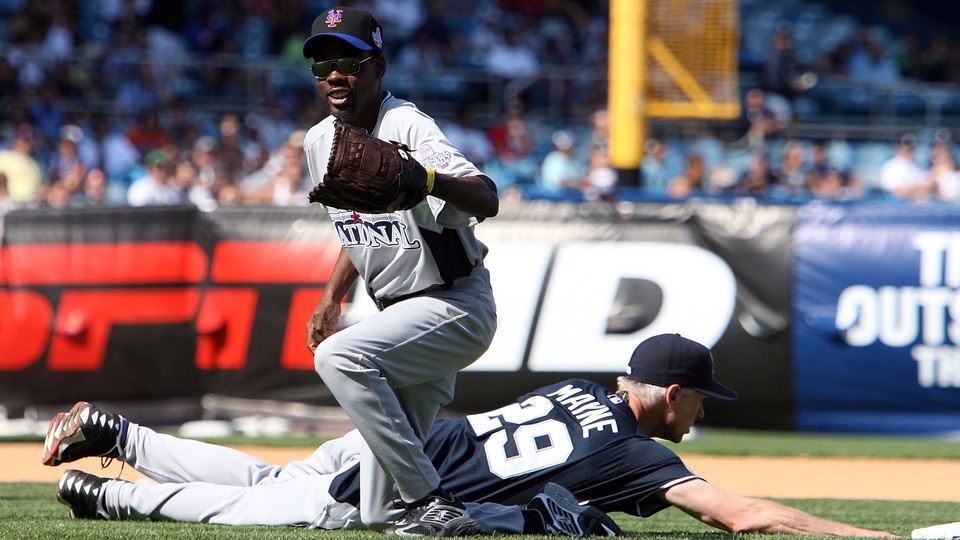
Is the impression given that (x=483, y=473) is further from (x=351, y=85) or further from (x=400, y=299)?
(x=351, y=85)

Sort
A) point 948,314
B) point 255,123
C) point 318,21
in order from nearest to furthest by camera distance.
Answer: point 318,21 < point 948,314 < point 255,123

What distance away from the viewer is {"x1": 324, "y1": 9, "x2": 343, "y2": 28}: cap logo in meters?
4.31

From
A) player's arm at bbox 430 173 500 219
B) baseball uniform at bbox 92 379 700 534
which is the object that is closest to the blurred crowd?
baseball uniform at bbox 92 379 700 534

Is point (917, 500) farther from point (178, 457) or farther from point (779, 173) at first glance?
point (779, 173)

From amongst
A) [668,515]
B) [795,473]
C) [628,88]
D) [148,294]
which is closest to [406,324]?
[668,515]

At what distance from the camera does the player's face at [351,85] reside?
4309 millimetres

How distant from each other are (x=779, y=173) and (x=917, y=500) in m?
9.45

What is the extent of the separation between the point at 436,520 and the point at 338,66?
5.26ft

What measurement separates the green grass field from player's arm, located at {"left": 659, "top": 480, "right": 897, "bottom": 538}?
1.01 feet

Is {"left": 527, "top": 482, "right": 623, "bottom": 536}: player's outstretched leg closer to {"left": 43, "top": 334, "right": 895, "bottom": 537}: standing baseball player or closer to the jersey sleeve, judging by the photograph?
{"left": 43, "top": 334, "right": 895, "bottom": 537}: standing baseball player

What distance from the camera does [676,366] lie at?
457cm

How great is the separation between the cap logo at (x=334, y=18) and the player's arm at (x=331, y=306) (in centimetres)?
90

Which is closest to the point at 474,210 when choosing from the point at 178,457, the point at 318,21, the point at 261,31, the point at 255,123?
the point at 318,21

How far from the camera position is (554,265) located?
998cm
